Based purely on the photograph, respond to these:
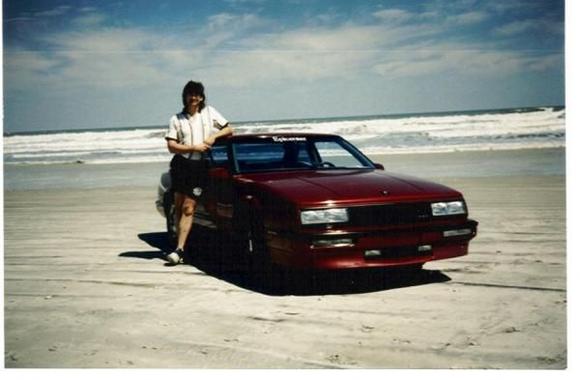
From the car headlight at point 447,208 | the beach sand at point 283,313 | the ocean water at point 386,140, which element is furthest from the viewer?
the ocean water at point 386,140

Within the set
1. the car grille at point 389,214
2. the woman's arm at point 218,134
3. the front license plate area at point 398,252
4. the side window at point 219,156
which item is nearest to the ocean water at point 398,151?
the car grille at point 389,214

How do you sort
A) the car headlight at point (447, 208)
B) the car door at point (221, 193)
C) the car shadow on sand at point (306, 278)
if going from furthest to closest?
1. the car door at point (221, 193)
2. the car shadow on sand at point (306, 278)
3. the car headlight at point (447, 208)

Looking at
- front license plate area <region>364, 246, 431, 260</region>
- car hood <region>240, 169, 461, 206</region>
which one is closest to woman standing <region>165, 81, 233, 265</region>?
car hood <region>240, 169, 461, 206</region>

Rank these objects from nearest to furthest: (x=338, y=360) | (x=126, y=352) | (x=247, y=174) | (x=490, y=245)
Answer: (x=338, y=360)
(x=126, y=352)
(x=247, y=174)
(x=490, y=245)

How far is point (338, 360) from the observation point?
3117 millimetres

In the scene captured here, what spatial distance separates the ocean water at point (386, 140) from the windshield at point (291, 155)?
7.55 metres

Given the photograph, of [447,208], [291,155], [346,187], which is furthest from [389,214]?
[291,155]

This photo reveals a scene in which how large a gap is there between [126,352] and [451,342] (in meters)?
1.88

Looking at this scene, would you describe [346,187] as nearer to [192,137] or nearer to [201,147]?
[201,147]

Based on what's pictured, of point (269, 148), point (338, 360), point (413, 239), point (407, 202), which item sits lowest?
point (338, 360)

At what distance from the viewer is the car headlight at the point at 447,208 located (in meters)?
4.25

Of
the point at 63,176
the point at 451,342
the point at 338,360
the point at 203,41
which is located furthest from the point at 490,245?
the point at 63,176

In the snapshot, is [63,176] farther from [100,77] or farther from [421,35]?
[421,35]

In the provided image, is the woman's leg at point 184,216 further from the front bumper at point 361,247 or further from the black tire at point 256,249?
the front bumper at point 361,247
